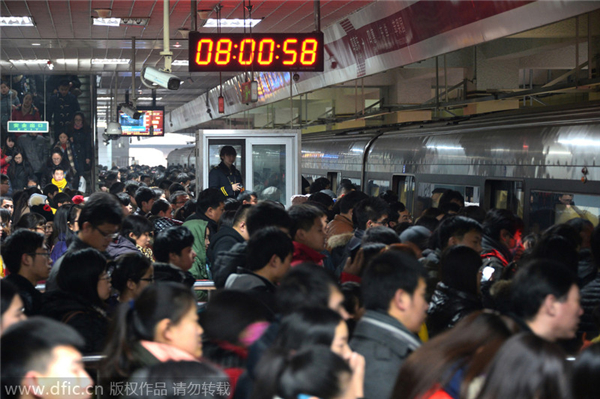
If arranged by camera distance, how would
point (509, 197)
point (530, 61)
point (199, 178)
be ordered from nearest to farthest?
point (509, 197), point (199, 178), point (530, 61)

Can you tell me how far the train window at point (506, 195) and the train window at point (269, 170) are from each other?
3273 millimetres

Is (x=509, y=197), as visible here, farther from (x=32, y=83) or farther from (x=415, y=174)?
(x=32, y=83)

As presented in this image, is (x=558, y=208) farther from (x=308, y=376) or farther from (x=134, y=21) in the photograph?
(x=134, y=21)

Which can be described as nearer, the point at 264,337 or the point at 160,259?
the point at 264,337

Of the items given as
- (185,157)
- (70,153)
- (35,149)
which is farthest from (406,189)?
(185,157)

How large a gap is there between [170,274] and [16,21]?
348 inches

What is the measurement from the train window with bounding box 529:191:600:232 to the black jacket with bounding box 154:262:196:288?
3.65 meters

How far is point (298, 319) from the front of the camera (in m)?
2.61

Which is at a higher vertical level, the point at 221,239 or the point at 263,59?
the point at 263,59

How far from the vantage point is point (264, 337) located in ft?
9.07

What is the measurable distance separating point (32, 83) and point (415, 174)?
9.32m

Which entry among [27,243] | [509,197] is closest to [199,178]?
[509,197]

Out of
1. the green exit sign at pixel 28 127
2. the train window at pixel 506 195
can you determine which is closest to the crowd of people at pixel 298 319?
the train window at pixel 506 195

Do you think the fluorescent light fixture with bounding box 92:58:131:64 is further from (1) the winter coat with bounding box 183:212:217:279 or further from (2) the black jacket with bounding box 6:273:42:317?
(2) the black jacket with bounding box 6:273:42:317
